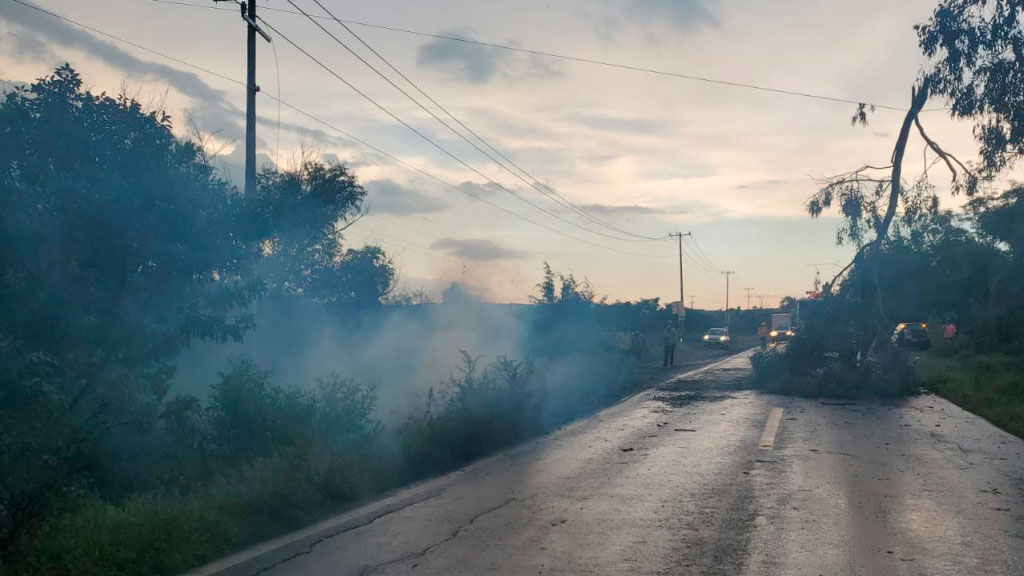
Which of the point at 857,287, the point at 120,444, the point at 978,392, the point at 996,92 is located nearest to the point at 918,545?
the point at 120,444

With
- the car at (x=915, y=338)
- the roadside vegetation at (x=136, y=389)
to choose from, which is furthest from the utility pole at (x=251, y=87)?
the car at (x=915, y=338)

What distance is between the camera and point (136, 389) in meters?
10.7

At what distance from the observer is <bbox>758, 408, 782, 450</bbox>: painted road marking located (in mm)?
12852

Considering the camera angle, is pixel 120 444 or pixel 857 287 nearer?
pixel 120 444

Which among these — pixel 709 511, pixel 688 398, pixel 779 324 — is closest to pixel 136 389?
pixel 709 511

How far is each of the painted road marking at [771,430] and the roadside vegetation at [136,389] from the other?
4419 mm

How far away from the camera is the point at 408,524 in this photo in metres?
7.91

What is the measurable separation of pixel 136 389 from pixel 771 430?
10.5 meters

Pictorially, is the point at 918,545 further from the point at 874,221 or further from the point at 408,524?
the point at 874,221

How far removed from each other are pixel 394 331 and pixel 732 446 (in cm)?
1745

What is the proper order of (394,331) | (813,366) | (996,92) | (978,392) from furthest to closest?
(394,331) → (813,366) → (978,392) → (996,92)

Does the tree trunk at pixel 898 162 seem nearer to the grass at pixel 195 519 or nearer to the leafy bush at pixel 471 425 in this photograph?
the leafy bush at pixel 471 425

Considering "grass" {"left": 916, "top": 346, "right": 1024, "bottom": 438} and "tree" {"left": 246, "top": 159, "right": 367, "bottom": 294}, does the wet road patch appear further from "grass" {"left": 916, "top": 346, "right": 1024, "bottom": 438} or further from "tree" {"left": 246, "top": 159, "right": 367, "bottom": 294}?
"tree" {"left": 246, "top": 159, "right": 367, "bottom": 294}

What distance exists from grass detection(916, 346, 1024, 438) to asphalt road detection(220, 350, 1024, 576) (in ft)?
9.62
